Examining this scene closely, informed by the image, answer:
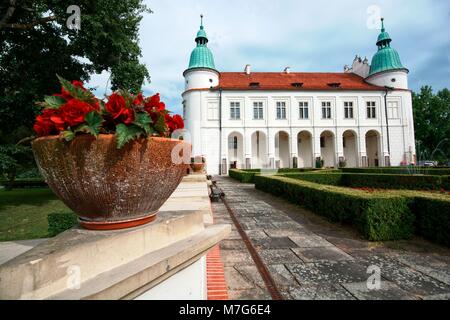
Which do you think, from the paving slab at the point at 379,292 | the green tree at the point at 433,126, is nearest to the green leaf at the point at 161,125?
the paving slab at the point at 379,292

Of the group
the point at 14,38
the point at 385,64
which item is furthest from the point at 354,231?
the point at 385,64

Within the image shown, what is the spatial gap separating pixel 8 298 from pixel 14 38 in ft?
A: 44.1

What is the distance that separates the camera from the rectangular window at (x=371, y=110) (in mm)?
30641

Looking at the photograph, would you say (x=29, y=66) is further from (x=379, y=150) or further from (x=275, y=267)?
(x=379, y=150)

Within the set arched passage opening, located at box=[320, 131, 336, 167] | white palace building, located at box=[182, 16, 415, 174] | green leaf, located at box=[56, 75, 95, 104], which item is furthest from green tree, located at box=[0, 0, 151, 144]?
arched passage opening, located at box=[320, 131, 336, 167]

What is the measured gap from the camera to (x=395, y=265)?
3.40 m

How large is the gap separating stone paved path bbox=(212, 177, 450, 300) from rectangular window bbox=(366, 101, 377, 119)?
32.0 metres

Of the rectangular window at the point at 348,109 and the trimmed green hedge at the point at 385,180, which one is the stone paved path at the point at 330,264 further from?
the rectangular window at the point at 348,109

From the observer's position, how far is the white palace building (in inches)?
1152

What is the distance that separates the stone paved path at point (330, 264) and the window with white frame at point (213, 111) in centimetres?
2510

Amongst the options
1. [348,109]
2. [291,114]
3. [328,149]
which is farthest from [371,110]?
[291,114]

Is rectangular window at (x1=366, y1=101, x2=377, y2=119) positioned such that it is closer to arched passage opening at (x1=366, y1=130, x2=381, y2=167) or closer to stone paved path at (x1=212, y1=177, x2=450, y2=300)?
arched passage opening at (x1=366, y1=130, x2=381, y2=167)

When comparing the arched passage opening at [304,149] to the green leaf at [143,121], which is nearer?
the green leaf at [143,121]
